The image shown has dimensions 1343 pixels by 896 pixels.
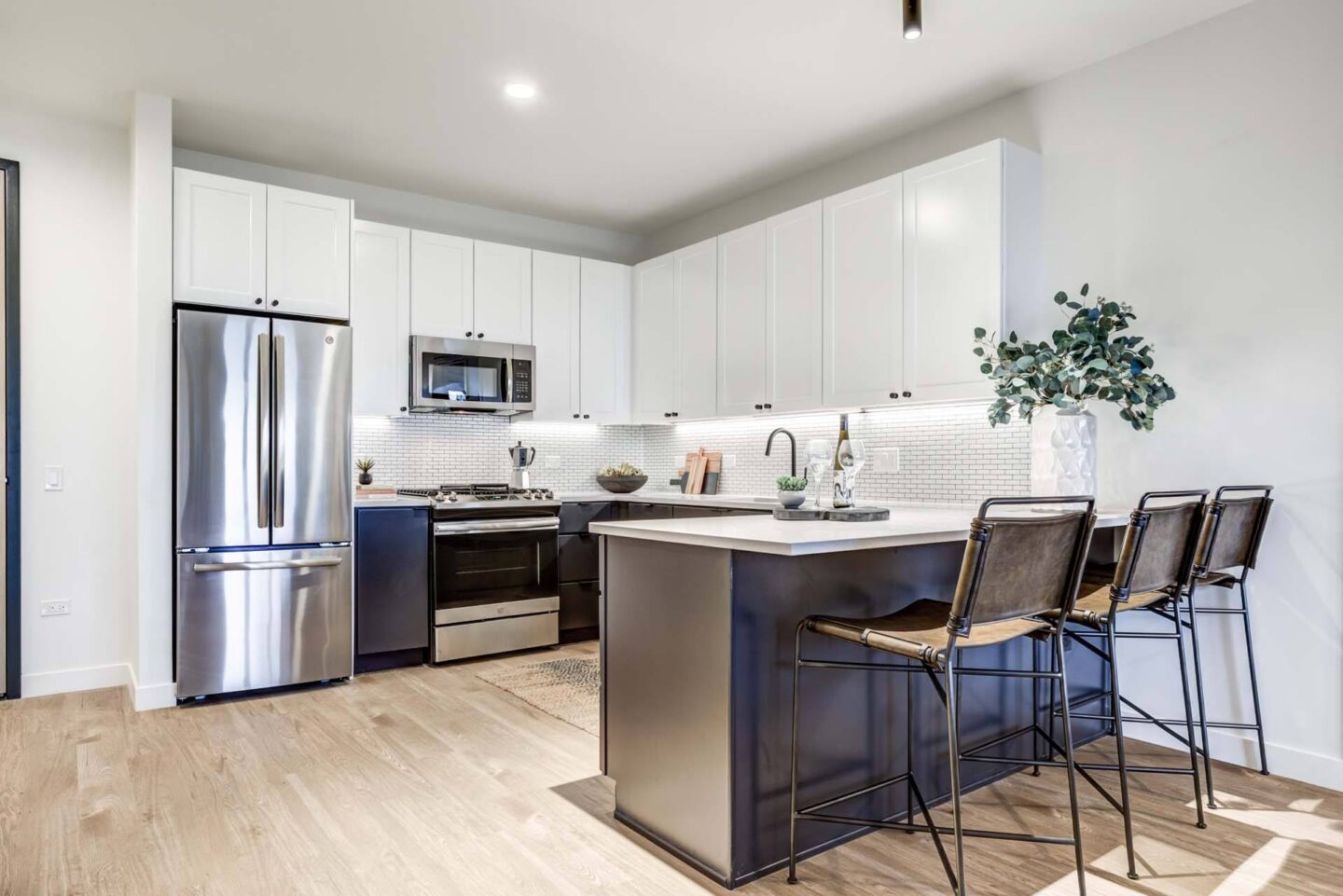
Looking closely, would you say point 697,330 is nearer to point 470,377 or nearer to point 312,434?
point 470,377

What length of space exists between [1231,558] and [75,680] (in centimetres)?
494

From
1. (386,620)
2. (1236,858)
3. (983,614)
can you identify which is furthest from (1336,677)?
(386,620)

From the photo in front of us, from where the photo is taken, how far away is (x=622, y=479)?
521 centimetres

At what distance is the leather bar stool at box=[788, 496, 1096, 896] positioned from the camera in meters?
1.78

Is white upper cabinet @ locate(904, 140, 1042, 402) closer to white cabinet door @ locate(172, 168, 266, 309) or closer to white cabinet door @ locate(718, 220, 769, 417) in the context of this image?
white cabinet door @ locate(718, 220, 769, 417)

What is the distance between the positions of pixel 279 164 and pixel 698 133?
2.31 metres

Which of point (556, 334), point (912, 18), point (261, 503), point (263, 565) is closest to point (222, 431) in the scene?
point (261, 503)

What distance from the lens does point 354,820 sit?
242 centimetres

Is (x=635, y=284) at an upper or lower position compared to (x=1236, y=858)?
upper

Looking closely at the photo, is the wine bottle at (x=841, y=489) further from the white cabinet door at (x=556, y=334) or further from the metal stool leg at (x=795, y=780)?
the white cabinet door at (x=556, y=334)

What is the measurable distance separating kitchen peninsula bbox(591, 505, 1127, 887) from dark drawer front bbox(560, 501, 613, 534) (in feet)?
7.49

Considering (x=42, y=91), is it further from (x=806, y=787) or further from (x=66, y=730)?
(x=806, y=787)

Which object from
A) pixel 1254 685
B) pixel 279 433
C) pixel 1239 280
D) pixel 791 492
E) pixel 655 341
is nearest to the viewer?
pixel 791 492

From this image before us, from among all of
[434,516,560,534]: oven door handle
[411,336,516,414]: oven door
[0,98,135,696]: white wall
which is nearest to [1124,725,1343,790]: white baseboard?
[434,516,560,534]: oven door handle
